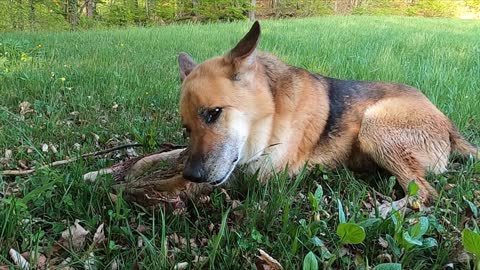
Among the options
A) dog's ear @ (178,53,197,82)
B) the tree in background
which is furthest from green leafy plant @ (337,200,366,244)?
the tree in background

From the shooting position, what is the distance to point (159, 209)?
2.38m

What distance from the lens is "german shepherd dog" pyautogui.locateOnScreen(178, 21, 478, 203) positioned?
2.57 m

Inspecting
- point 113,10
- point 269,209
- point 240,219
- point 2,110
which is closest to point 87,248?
point 240,219

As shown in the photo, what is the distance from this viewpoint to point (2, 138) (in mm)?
3359

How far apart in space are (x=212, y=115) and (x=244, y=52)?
1.65 ft

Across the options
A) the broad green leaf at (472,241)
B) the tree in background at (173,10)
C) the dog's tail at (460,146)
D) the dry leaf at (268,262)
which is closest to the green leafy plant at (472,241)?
the broad green leaf at (472,241)

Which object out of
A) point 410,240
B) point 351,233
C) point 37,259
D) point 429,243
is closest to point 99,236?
point 37,259

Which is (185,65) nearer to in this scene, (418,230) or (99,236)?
(99,236)

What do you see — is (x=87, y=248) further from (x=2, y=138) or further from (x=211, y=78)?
(x=2, y=138)

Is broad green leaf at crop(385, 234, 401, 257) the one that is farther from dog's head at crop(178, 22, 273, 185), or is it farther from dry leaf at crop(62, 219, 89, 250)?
dry leaf at crop(62, 219, 89, 250)

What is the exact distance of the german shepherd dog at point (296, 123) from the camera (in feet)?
8.43

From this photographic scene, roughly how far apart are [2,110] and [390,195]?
366cm

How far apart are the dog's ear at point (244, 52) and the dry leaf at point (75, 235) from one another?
4.52ft

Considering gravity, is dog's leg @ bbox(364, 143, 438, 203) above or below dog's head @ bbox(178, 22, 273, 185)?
below
